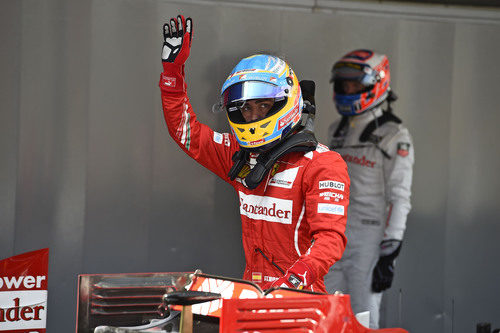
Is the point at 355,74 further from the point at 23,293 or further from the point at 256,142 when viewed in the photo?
the point at 23,293

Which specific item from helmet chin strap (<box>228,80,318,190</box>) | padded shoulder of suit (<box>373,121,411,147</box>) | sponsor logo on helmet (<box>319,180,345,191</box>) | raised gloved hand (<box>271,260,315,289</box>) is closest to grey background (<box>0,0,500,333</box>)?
padded shoulder of suit (<box>373,121,411,147</box>)

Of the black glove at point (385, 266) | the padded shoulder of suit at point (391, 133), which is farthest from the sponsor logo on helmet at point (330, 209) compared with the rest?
the padded shoulder of suit at point (391, 133)

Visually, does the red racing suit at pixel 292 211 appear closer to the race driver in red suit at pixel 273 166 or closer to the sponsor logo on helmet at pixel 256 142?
the race driver in red suit at pixel 273 166

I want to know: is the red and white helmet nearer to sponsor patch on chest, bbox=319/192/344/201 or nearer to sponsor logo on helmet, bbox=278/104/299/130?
sponsor logo on helmet, bbox=278/104/299/130

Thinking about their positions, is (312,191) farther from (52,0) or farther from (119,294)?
(52,0)

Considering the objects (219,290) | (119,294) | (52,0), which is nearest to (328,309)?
(219,290)

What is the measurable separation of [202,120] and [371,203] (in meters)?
1.36

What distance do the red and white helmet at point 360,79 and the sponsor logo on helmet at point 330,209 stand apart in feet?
7.65

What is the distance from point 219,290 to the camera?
9.44ft

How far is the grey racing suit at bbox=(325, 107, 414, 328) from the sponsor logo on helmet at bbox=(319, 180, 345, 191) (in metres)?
2.07

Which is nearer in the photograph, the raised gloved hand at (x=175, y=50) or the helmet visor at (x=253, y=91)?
the helmet visor at (x=253, y=91)

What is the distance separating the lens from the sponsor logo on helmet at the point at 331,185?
141 inches

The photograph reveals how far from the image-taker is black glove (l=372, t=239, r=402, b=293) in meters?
5.53

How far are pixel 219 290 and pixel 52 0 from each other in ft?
9.78
